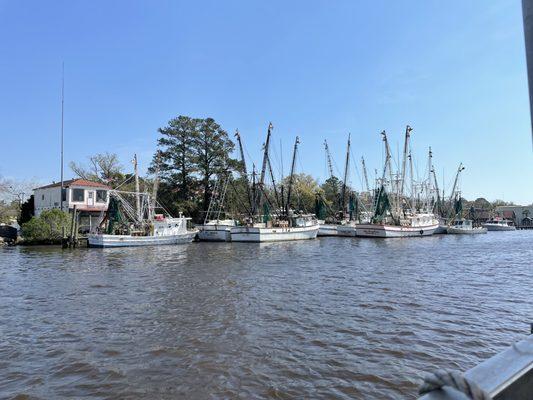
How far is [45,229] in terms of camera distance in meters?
43.3

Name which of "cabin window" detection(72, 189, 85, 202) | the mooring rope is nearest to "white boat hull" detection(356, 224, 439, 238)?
"cabin window" detection(72, 189, 85, 202)

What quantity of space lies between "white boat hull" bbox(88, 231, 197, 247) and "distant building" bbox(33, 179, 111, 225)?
1231 centimetres

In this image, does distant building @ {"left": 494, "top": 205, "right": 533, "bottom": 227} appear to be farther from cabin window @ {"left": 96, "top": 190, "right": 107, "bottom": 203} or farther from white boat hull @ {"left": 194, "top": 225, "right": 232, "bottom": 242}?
cabin window @ {"left": 96, "top": 190, "right": 107, "bottom": 203}

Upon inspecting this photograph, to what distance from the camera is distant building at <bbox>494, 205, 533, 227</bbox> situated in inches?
5112

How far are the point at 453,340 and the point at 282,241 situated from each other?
4329cm

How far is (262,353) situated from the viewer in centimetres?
924

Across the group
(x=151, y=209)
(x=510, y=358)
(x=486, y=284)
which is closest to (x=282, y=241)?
(x=151, y=209)

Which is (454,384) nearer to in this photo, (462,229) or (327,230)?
(327,230)

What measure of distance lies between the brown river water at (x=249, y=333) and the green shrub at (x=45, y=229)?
25.9 m

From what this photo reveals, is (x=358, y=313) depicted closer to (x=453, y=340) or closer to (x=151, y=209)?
(x=453, y=340)

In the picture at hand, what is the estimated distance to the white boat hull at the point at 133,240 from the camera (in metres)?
40.7

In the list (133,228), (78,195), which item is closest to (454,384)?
(133,228)

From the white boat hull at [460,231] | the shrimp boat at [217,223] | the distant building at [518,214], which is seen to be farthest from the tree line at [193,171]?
the distant building at [518,214]

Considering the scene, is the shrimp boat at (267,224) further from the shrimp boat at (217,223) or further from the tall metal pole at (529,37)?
the tall metal pole at (529,37)
